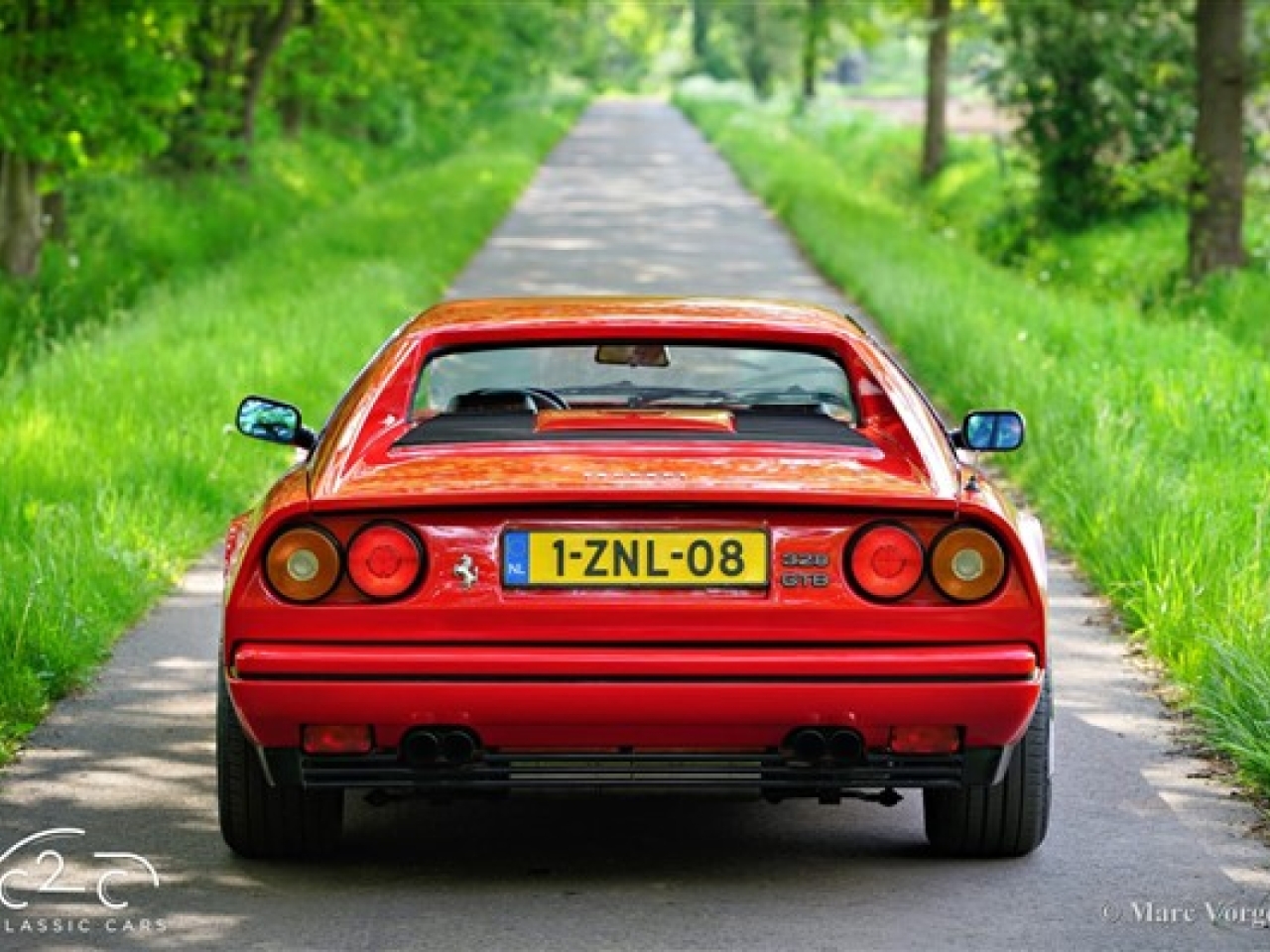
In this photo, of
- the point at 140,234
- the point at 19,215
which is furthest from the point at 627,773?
the point at 140,234

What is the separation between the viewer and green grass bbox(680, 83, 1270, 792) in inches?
325

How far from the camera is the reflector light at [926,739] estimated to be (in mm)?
5668

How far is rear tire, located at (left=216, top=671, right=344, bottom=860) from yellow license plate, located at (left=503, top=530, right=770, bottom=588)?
739mm

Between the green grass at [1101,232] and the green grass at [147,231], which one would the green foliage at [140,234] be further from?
the green grass at [1101,232]

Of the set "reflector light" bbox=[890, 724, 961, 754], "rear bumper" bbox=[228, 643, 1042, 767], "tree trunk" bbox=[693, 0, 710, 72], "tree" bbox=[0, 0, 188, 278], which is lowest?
"tree trunk" bbox=[693, 0, 710, 72]

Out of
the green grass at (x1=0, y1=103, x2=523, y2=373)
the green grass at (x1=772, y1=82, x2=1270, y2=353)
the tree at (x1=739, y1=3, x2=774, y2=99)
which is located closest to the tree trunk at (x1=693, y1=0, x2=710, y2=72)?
the tree at (x1=739, y1=3, x2=774, y2=99)

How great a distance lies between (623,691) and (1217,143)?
19.4 meters

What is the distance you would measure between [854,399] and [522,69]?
58899 millimetres

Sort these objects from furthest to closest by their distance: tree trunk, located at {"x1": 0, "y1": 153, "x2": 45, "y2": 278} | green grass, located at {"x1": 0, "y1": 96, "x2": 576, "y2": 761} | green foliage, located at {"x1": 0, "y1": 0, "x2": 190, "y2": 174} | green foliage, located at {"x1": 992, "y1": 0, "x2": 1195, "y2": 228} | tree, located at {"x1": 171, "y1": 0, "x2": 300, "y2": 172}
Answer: tree, located at {"x1": 171, "y1": 0, "x2": 300, "y2": 172}, green foliage, located at {"x1": 992, "y1": 0, "x2": 1195, "y2": 228}, tree trunk, located at {"x1": 0, "y1": 153, "x2": 45, "y2": 278}, green foliage, located at {"x1": 0, "y1": 0, "x2": 190, "y2": 174}, green grass, located at {"x1": 0, "y1": 96, "x2": 576, "y2": 761}

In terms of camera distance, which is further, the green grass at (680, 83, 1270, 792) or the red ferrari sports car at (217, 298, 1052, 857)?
the green grass at (680, 83, 1270, 792)

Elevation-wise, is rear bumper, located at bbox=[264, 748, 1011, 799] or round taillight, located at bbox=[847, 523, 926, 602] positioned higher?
round taillight, located at bbox=[847, 523, 926, 602]

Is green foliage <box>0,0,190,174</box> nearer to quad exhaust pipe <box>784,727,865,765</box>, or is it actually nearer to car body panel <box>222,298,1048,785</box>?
car body panel <box>222,298,1048,785</box>

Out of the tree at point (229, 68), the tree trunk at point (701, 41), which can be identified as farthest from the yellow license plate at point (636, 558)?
the tree trunk at point (701, 41)

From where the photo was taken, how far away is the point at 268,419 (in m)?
6.88
